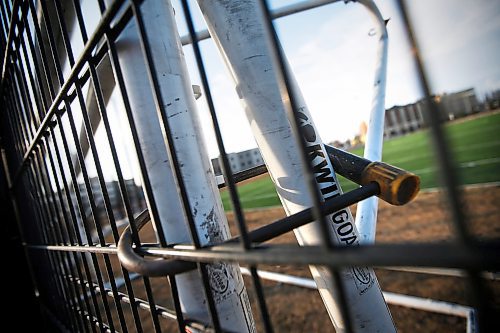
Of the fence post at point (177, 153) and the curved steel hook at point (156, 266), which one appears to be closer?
the curved steel hook at point (156, 266)

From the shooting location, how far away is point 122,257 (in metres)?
0.99

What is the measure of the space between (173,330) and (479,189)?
32.7ft

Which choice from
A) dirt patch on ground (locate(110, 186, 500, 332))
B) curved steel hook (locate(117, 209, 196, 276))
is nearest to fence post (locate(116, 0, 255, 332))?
curved steel hook (locate(117, 209, 196, 276))

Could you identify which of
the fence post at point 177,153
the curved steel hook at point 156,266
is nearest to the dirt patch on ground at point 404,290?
the curved steel hook at point 156,266

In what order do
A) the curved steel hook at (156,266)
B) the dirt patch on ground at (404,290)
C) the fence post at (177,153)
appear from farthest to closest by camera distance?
the dirt patch on ground at (404,290) < the fence post at (177,153) < the curved steel hook at (156,266)

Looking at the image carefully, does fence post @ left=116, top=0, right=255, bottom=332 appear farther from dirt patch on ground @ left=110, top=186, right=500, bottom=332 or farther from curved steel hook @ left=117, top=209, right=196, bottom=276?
dirt patch on ground @ left=110, top=186, right=500, bottom=332

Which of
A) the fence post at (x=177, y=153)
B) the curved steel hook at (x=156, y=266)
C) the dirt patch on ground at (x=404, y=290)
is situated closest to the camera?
the curved steel hook at (x=156, y=266)

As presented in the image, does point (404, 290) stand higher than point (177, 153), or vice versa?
point (177, 153)

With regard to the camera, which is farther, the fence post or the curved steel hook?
the fence post

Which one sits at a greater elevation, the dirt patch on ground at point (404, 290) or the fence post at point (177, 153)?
the fence post at point (177, 153)

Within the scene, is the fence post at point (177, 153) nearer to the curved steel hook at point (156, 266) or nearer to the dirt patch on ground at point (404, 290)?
the curved steel hook at point (156, 266)

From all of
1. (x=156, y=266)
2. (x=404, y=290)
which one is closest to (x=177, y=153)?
(x=156, y=266)

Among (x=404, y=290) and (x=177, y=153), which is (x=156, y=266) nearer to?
(x=177, y=153)

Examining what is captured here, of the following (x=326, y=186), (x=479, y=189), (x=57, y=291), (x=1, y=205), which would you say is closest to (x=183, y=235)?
(x=326, y=186)
